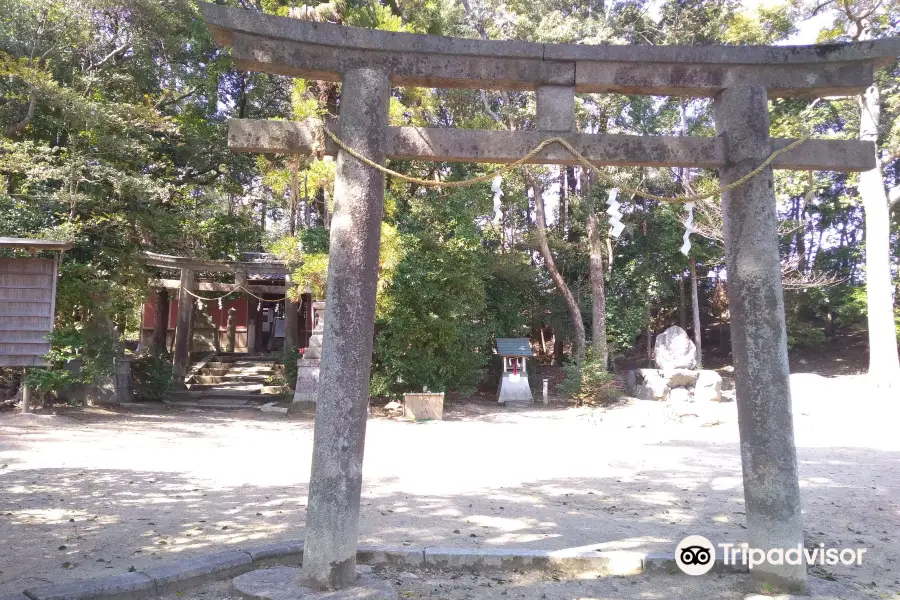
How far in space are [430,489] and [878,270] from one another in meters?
15.7

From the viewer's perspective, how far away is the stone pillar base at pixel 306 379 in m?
14.7

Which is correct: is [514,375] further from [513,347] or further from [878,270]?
[878,270]

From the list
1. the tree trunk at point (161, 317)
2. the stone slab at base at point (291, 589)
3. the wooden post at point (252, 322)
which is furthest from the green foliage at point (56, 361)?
the wooden post at point (252, 322)

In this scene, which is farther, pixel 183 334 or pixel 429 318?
pixel 183 334

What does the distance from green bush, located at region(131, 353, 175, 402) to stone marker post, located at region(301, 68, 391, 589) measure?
13098 millimetres

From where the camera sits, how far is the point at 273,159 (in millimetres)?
15641

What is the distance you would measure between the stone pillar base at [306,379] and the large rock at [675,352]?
1098 cm

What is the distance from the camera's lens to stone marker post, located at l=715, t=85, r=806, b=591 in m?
3.88

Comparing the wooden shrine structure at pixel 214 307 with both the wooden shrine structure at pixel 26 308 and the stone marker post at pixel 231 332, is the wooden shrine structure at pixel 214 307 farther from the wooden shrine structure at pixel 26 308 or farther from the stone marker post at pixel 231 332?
the wooden shrine structure at pixel 26 308

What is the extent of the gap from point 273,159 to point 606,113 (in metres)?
10.4

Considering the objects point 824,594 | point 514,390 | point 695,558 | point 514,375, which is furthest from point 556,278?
point 824,594

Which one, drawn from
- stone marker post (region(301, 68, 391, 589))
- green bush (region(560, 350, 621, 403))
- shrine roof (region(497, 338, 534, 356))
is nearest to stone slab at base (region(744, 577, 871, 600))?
stone marker post (region(301, 68, 391, 589))

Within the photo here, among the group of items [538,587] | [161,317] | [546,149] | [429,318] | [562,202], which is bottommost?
[538,587]

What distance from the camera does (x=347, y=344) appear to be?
380 cm
